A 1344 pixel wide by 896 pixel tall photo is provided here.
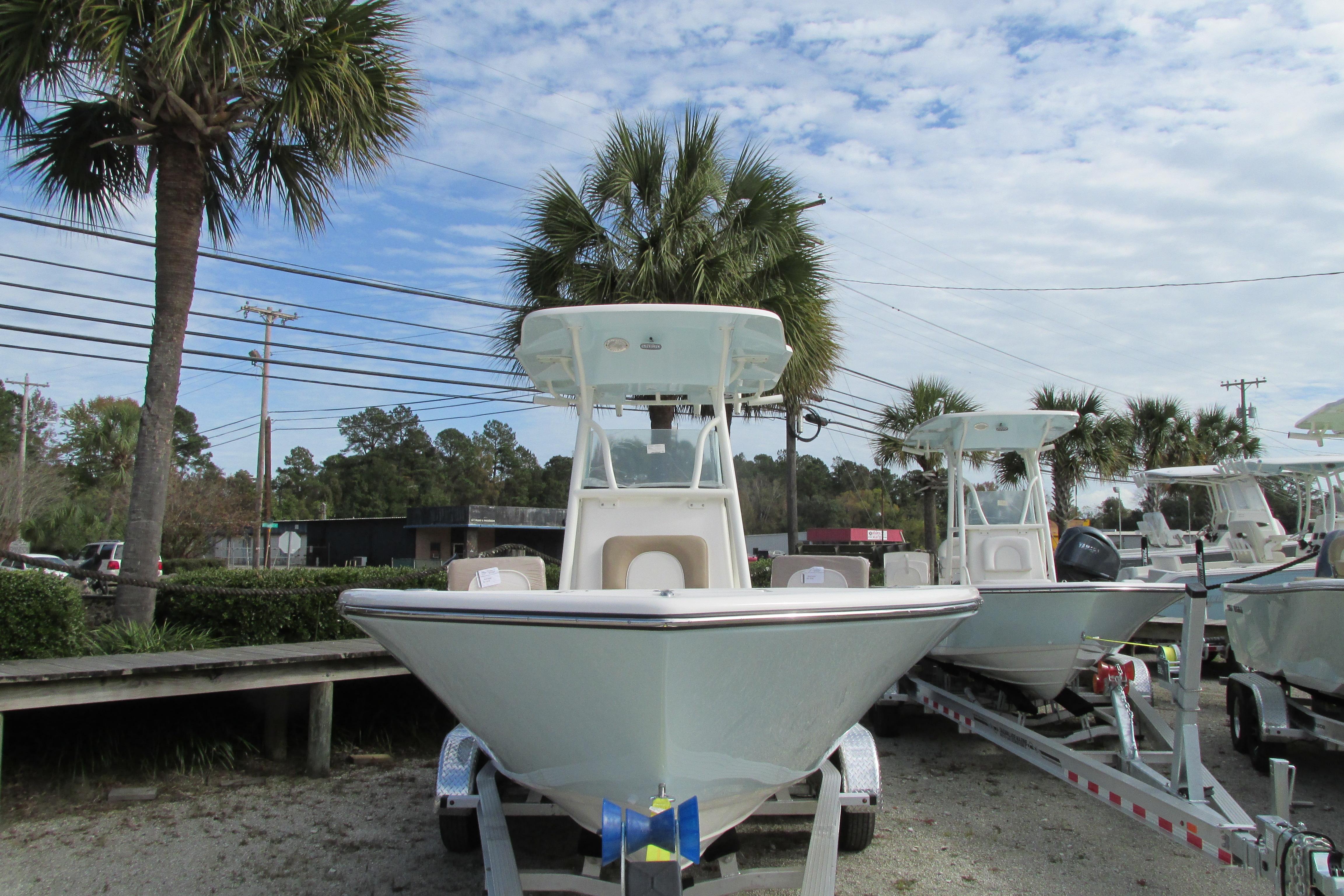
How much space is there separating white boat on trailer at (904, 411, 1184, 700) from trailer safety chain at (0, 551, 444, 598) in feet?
13.1

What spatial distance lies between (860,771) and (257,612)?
4.89 m

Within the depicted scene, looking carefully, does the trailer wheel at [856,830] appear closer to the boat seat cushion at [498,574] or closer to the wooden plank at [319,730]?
the boat seat cushion at [498,574]

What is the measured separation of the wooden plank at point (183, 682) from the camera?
466cm

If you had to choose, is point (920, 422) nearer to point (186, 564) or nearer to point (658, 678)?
point (658, 678)

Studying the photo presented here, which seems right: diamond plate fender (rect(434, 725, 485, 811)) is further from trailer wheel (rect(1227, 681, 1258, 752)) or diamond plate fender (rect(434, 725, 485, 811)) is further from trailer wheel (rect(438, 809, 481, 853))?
trailer wheel (rect(1227, 681, 1258, 752))

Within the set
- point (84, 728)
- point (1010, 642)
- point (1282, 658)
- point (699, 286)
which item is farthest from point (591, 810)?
point (699, 286)

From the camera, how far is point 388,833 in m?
4.78

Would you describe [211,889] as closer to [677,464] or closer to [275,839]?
[275,839]

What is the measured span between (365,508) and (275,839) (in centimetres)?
6653

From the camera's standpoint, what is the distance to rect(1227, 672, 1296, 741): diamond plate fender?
18.2 ft

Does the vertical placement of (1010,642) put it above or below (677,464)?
below

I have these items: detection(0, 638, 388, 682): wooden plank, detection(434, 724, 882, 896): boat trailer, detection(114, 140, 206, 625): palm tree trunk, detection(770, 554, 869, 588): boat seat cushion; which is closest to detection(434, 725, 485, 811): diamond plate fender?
detection(434, 724, 882, 896): boat trailer

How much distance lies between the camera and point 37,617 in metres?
5.64

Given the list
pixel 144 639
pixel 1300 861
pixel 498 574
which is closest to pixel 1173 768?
pixel 1300 861
